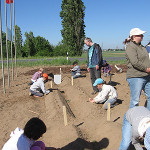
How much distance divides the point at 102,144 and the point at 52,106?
2.69 m

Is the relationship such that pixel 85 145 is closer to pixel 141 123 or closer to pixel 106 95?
pixel 141 123

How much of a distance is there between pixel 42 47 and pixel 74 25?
11.6 meters

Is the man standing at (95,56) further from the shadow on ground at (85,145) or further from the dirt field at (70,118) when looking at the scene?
the shadow on ground at (85,145)

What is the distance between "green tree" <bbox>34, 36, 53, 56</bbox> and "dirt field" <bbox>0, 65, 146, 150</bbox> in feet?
109

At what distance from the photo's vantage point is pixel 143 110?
227 cm

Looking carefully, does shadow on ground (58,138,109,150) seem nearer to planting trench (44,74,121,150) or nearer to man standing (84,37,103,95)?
planting trench (44,74,121,150)

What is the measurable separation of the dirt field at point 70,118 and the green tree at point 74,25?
2694 cm

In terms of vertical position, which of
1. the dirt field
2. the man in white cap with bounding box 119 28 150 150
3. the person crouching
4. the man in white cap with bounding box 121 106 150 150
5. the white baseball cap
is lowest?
the dirt field

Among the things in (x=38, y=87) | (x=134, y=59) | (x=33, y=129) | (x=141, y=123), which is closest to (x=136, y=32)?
(x=134, y=59)

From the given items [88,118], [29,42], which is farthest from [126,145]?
[29,42]

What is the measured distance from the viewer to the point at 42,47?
4344 cm

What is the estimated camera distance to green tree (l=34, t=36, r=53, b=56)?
41469mm

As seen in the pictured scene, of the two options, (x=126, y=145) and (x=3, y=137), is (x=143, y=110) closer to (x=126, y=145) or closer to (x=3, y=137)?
(x=126, y=145)

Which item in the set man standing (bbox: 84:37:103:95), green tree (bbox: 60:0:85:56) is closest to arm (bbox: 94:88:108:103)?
man standing (bbox: 84:37:103:95)
